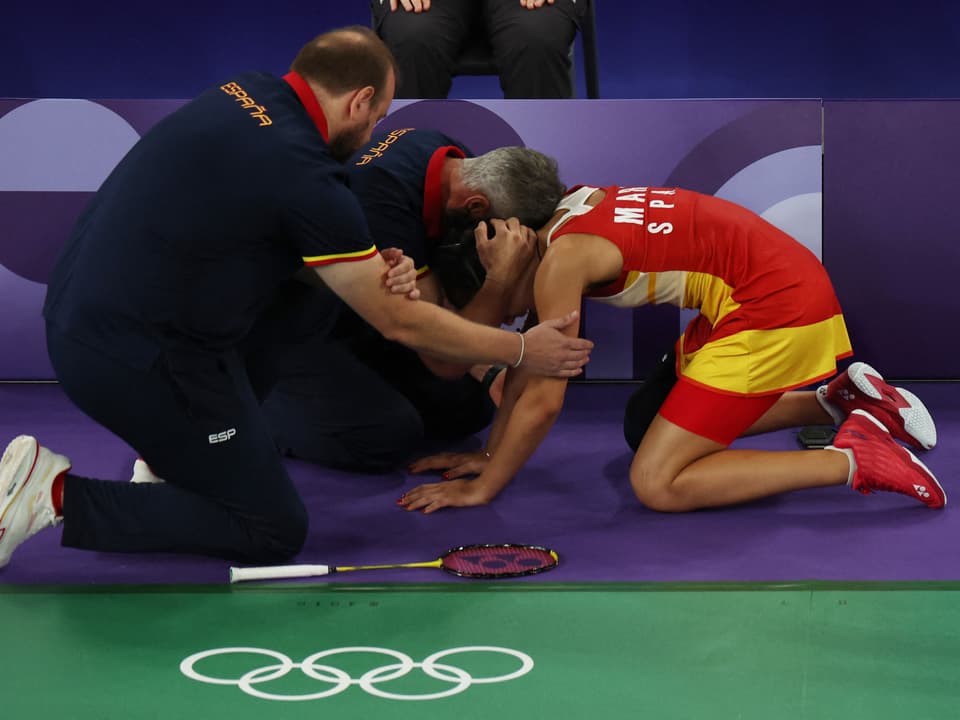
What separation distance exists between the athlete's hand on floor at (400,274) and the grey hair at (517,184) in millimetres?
557

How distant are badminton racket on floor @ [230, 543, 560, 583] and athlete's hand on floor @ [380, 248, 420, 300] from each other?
67cm

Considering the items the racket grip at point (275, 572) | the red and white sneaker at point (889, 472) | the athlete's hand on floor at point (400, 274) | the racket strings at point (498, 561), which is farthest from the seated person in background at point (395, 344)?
the red and white sneaker at point (889, 472)

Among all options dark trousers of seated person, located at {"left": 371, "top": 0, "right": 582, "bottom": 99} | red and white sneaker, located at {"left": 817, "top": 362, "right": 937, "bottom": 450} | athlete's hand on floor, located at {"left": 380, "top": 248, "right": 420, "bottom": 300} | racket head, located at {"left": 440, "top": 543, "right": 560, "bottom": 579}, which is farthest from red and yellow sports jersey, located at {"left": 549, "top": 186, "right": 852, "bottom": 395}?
dark trousers of seated person, located at {"left": 371, "top": 0, "right": 582, "bottom": 99}

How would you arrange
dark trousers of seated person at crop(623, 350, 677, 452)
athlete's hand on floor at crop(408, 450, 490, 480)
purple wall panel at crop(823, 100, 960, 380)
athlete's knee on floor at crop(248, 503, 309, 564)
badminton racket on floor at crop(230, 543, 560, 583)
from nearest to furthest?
badminton racket on floor at crop(230, 543, 560, 583)
athlete's knee on floor at crop(248, 503, 309, 564)
athlete's hand on floor at crop(408, 450, 490, 480)
dark trousers of seated person at crop(623, 350, 677, 452)
purple wall panel at crop(823, 100, 960, 380)

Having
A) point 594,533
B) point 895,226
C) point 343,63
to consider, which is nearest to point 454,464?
point 594,533

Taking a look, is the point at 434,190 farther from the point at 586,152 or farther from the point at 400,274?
the point at 586,152

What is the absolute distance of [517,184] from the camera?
358 centimetres

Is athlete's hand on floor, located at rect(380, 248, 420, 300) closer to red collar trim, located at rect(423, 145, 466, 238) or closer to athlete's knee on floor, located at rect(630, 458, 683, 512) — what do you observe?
red collar trim, located at rect(423, 145, 466, 238)

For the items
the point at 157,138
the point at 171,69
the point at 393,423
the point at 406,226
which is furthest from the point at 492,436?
the point at 171,69

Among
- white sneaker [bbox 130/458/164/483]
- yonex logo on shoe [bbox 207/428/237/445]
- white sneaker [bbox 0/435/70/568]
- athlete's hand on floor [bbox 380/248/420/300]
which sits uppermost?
athlete's hand on floor [bbox 380/248/420/300]

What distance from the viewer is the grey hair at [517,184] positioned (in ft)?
11.7

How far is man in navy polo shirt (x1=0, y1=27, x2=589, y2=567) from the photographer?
9.61 feet

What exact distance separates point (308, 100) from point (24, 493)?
47.5 inches

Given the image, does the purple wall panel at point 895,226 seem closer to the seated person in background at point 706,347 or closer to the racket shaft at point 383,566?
the seated person in background at point 706,347
